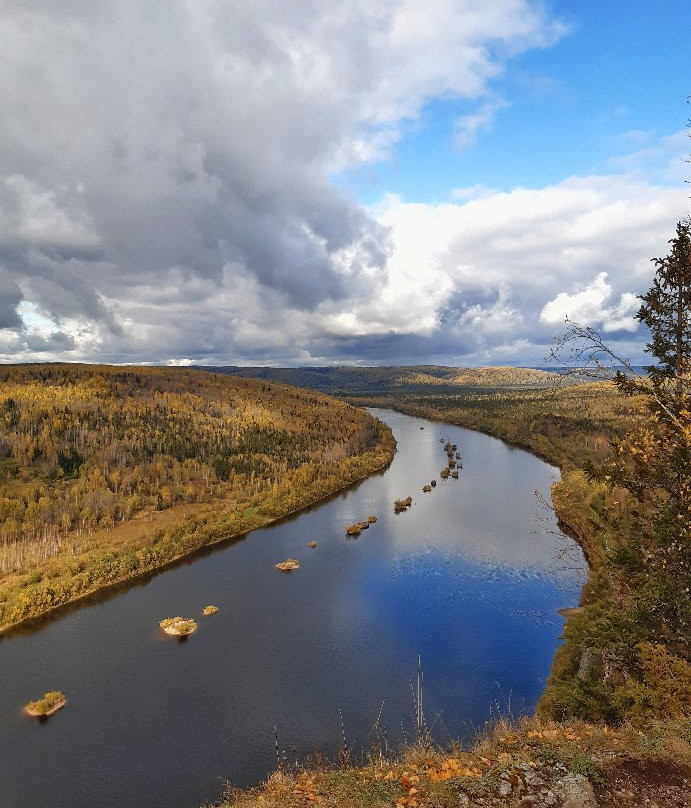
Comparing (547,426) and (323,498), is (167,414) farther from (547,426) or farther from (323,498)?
(547,426)

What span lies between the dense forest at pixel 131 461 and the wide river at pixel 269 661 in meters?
13.4

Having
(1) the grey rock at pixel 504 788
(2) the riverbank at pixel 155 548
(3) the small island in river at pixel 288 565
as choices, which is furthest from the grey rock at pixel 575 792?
(2) the riverbank at pixel 155 548

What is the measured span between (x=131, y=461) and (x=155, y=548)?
1927 inches

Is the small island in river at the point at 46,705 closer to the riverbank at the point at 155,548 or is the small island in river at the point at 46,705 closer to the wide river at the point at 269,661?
the wide river at the point at 269,661

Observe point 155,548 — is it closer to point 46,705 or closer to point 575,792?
point 46,705

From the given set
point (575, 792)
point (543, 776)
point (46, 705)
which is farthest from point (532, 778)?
point (46, 705)

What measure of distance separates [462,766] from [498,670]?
3304cm

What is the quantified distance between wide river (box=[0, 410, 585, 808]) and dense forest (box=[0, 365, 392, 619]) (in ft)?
44.0

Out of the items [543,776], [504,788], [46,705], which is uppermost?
[543,776]

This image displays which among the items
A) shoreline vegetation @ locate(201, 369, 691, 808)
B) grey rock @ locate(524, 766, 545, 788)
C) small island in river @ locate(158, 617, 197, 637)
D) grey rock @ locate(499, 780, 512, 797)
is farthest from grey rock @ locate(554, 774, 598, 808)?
small island in river @ locate(158, 617, 197, 637)

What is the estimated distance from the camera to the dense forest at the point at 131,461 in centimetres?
7556

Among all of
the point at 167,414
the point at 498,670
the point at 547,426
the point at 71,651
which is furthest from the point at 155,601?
the point at 547,426

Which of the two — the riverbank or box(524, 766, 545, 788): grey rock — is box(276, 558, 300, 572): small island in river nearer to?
the riverbank

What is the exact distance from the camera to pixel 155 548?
7125 centimetres
